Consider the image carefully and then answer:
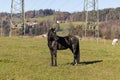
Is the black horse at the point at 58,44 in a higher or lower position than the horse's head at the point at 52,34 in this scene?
lower

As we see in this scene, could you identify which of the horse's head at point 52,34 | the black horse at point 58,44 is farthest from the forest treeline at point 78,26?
the horse's head at point 52,34

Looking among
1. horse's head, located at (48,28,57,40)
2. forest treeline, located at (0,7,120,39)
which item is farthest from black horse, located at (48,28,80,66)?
forest treeline, located at (0,7,120,39)

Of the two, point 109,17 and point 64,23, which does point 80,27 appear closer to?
point 64,23

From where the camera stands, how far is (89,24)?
84688 millimetres

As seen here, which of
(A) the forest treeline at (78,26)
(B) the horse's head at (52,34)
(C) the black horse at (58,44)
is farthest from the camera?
(A) the forest treeline at (78,26)

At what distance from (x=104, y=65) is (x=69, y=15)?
120m

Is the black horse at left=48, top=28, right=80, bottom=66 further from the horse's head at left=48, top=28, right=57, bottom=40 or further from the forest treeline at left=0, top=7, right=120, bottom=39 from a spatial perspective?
the forest treeline at left=0, top=7, right=120, bottom=39

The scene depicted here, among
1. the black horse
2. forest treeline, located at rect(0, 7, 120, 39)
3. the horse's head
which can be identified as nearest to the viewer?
the horse's head

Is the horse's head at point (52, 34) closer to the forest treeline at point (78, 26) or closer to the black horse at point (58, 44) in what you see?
the black horse at point (58, 44)

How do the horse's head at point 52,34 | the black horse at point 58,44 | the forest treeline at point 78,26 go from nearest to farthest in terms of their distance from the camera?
the horse's head at point 52,34, the black horse at point 58,44, the forest treeline at point 78,26

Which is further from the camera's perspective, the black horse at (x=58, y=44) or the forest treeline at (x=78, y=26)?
the forest treeline at (x=78, y=26)

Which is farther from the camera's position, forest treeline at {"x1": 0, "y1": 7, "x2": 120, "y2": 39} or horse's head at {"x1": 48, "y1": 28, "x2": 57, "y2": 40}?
forest treeline at {"x1": 0, "y1": 7, "x2": 120, "y2": 39}

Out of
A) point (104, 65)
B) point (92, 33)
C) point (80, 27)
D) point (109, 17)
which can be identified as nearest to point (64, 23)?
point (80, 27)

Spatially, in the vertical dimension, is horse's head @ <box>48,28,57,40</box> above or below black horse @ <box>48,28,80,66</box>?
above
